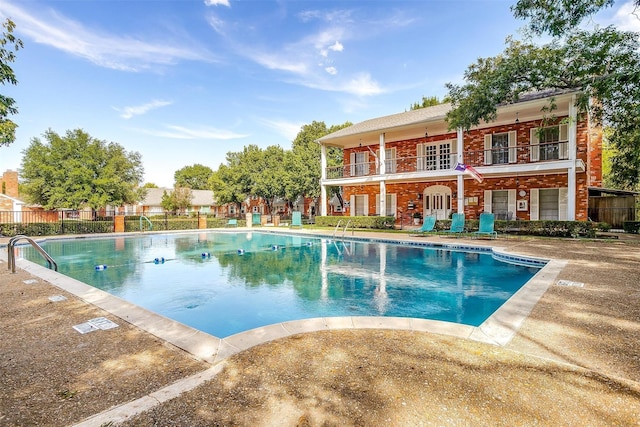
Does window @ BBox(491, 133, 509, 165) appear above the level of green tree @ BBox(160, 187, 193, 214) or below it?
above

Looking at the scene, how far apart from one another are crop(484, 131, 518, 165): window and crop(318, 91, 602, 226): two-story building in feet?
0.17

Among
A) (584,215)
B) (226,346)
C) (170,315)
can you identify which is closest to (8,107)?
(170,315)

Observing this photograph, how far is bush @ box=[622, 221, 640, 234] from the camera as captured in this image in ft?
58.3

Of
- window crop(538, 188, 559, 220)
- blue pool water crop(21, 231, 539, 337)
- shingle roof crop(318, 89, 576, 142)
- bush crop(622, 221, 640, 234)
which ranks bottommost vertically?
blue pool water crop(21, 231, 539, 337)

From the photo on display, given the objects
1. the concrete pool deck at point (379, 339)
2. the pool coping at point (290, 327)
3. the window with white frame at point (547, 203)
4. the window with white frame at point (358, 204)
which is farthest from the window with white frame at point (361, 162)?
the pool coping at point (290, 327)

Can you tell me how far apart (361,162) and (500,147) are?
955 cm

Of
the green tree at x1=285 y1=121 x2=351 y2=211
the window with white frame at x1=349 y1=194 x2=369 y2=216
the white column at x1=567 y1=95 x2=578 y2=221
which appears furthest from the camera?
the green tree at x1=285 y1=121 x2=351 y2=211

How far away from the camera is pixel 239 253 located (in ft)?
46.2

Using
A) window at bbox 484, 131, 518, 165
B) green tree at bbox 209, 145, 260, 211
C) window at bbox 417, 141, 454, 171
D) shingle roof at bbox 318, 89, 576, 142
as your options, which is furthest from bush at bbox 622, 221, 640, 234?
green tree at bbox 209, 145, 260, 211

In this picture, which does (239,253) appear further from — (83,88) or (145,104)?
(145,104)

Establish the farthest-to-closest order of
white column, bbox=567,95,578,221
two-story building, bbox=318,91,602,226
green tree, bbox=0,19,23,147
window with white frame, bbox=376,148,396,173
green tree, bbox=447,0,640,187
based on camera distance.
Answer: window with white frame, bbox=376,148,396,173
two-story building, bbox=318,91,602,226
white column, bbox=567,95,578,221
green tree, bbox=447,0,640,187
green tree, bbox=0,19,23,147

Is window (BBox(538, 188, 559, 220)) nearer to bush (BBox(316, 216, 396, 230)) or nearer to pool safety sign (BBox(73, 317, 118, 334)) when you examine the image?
bush (BBox(316, 216, 396, 230))

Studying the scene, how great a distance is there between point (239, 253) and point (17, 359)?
10684mm

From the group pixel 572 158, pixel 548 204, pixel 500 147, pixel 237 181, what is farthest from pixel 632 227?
pixel 237 181
